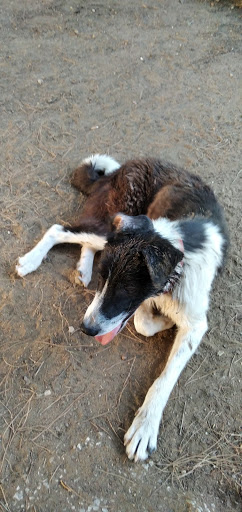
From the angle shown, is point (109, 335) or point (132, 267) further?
→ point (109, 335)

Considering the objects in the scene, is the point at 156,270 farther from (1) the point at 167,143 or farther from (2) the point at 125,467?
(1) the point at 167,143

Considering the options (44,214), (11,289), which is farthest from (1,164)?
(11,289)

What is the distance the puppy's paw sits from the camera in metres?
3.59

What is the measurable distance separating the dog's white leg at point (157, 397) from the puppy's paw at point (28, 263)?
1.40m

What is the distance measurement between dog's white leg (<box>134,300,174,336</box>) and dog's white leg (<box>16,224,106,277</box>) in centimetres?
73

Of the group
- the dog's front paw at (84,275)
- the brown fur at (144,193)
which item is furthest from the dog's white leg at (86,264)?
the brown fur at (144,193)

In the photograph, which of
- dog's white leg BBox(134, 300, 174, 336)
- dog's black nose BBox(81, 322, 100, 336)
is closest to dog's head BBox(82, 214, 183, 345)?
dog's black nose BBox(81, 322, 100, 336)

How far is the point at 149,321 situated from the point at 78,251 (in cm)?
106

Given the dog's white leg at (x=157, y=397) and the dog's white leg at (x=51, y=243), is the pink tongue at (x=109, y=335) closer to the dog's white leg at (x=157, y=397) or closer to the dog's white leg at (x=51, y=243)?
the dog's white leg at (x=157, y=397)

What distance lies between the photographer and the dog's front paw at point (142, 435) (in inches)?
108

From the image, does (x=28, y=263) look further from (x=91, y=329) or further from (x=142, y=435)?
(x=142, y=435)

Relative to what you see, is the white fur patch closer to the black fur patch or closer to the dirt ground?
the dirt ground

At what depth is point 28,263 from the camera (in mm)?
3615

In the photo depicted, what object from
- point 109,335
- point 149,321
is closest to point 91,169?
point 149,321
